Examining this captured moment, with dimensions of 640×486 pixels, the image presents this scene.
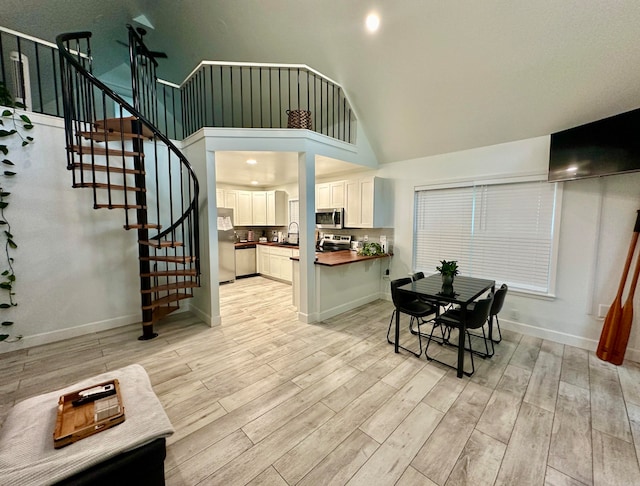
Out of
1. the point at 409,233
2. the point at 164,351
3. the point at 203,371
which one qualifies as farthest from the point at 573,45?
the point at 164,351

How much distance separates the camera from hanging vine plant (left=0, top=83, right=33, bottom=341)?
9.43 feet

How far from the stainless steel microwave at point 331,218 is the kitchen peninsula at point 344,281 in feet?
2.86

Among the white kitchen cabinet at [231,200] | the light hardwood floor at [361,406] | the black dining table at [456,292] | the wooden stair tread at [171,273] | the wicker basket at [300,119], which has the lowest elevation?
the light hardwood floor at [361,406]

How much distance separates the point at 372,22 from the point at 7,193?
4.64 metres

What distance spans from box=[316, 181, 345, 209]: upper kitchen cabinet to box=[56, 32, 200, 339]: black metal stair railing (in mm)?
2510

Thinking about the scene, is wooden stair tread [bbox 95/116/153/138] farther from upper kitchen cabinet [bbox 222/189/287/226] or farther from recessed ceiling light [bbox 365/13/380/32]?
upper kitchen cabinet [bbox 222/189/287/226]

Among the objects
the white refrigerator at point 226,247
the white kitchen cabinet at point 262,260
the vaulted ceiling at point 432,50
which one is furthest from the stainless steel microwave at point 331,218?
the white refrigerator at point 226,247

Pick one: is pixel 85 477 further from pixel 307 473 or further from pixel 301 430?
pixel 301 430

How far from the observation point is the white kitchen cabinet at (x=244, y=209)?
6703 mm

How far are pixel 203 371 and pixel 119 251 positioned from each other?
236cm

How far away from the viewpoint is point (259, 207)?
6.84 m

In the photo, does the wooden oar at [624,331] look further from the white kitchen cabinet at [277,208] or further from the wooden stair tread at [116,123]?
the white kitchen cabinet at [277,208]

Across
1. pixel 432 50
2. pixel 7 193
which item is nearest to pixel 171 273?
pixel 7 193

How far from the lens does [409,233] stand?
451cm
